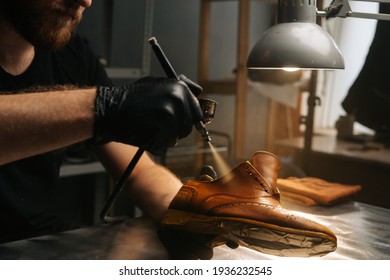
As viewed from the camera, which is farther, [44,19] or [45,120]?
[44,19]

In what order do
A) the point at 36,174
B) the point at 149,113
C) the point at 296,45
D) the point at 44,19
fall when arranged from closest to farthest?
the point at 149,113 < the point at 296,45 < the point at 44,19 < the point at 36,174

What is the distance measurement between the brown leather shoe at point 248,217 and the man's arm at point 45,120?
8.4 inches

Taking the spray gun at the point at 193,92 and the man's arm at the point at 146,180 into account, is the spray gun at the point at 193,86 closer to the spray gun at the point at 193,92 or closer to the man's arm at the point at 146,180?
the spray gun at the point at 193,92

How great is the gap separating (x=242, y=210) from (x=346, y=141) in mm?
1638

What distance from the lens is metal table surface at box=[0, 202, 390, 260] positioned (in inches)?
30.7

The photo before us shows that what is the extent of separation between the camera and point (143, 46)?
204cm

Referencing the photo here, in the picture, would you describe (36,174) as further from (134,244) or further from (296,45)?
(296,45)

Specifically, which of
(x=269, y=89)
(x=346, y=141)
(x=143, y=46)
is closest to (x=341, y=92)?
(x=269, y=89)

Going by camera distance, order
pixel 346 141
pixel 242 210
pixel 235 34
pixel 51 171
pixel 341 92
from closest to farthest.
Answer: pixel 242 210 → pixel 51 171 → pixel 346 141 → pixel 235 34 → pixel 341 92

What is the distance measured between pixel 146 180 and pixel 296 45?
1.50ft

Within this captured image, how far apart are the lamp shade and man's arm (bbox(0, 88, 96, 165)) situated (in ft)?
1.02

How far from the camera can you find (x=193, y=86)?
0.69m

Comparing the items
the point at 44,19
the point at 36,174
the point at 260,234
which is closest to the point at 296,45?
the point at 260,234

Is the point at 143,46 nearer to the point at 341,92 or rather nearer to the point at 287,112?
the point at 287,112
